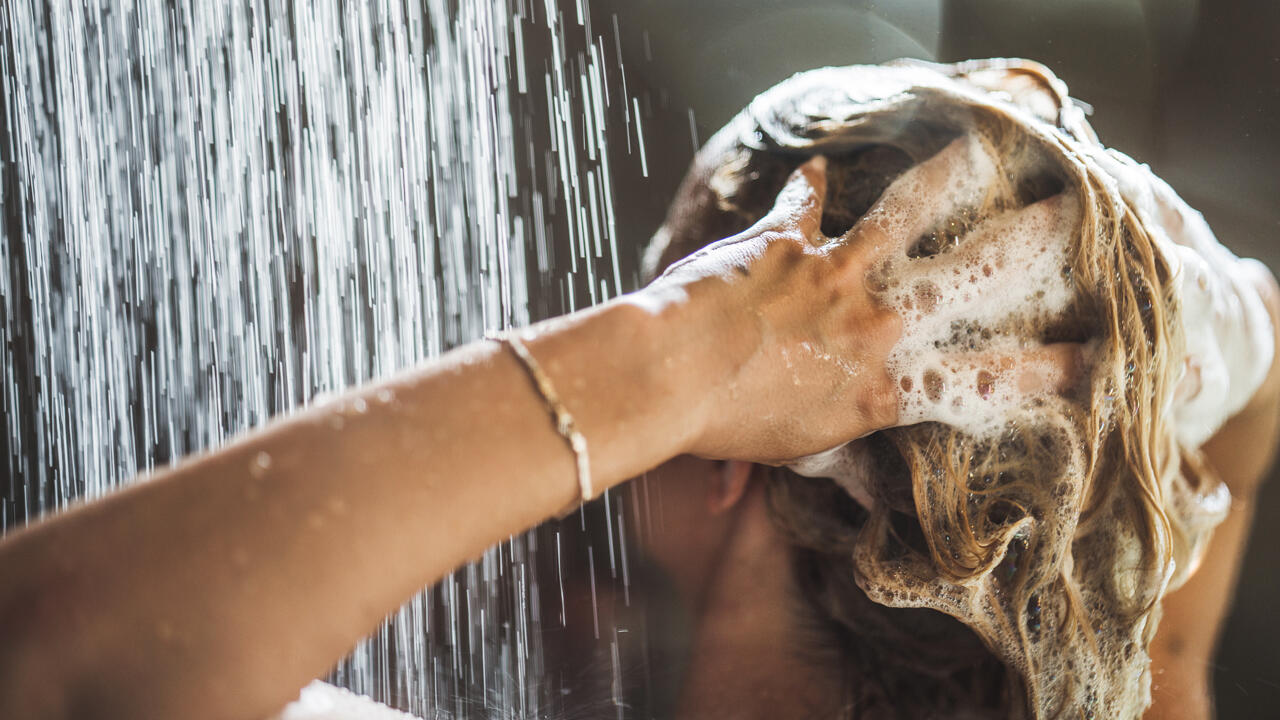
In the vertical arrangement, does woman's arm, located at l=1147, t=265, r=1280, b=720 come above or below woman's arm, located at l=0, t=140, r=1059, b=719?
below

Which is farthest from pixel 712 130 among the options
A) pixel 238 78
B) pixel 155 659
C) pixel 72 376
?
pixel 72 376

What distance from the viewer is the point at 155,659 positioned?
35 centimetres

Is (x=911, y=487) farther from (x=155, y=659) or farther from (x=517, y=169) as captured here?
(x=517, y=169)

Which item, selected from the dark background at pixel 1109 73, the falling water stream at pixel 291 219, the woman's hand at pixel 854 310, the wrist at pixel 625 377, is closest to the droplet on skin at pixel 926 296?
the woman's hand at pixel 854 310

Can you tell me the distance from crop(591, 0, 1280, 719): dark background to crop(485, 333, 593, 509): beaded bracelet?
40.2 inches

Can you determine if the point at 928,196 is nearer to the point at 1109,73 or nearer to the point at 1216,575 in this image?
the point at 1216,575

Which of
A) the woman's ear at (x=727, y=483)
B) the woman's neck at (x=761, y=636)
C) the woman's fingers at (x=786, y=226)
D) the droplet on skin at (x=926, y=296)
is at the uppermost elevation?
the woman's fingers at (x=786, y=226)

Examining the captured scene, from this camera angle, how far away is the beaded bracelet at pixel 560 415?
1.47 feet

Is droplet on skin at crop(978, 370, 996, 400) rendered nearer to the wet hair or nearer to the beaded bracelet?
the wet hair

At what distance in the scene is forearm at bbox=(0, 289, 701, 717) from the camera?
0.35 meters

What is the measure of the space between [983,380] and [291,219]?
1413 millimetres

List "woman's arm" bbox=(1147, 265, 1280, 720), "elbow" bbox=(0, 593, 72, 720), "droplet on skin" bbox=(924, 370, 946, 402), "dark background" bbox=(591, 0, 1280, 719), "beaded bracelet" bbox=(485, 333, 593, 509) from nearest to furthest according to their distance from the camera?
"elbow" bbox=(0, 593, 72, 720) < "beaded bracelet" bbox=(485, 333, 593, 509) < "droplet on skin" bbox=(924, 370, 946, 402) < "woman's arm" bbox=(1147, 265, 1280, 720) < "dark background" bbox=(591, 0, 1280, 719)

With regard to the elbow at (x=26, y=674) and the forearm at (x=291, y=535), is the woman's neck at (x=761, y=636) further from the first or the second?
the elbow at (x=26, y=674)

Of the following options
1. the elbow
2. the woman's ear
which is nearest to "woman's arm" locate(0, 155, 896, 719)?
the elbow
